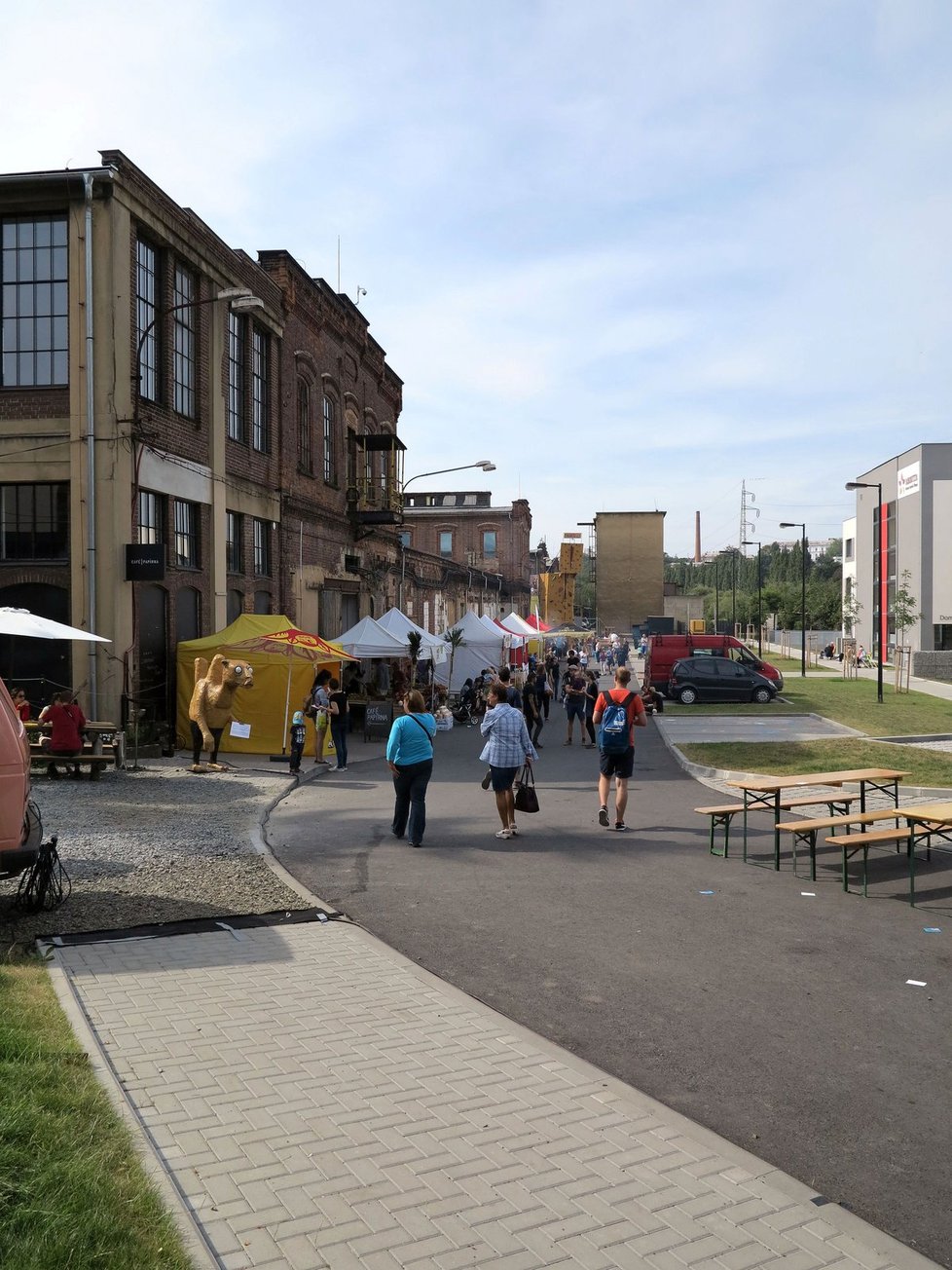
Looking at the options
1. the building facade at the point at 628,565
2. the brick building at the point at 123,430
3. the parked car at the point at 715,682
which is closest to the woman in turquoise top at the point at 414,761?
the brick building at the point at 123,430

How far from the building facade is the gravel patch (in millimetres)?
97769

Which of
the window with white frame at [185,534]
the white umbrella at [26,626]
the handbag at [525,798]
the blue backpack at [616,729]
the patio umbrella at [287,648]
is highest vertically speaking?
the window with white frame at [185,534]

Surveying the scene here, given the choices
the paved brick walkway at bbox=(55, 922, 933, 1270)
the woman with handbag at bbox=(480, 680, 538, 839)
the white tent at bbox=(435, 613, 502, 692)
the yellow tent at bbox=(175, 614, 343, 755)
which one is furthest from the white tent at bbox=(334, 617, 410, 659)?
the paved brick walkway at bbox=(55, 922, 933, 1270)

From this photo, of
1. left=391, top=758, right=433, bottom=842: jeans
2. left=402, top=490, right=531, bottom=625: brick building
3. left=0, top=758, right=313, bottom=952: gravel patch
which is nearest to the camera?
left=0, top=758, right=313, bottom=952: gravel patch

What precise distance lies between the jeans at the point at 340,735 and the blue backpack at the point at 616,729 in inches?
286

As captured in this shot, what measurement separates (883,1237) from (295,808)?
11.2m

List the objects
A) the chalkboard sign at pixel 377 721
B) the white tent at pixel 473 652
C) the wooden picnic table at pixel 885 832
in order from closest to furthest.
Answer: the wooden picnic table at pixel 885 832 < the chalkboard sign at pixel 377 721 < the white tent at pixel 473 652

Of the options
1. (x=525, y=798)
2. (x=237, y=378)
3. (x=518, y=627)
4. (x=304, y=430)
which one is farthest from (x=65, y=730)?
(x=518, y=627)

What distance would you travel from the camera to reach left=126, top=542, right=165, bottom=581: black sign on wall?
18797mm

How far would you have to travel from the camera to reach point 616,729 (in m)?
12.3

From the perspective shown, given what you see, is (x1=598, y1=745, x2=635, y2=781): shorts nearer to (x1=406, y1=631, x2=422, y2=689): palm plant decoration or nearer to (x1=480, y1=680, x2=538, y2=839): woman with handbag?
(x1=480, y1=680, x2=538, y2=839): woman with handbag

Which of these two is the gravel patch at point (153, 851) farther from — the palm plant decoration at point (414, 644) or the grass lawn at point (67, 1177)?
the palm plant decoration at point (414, 644)

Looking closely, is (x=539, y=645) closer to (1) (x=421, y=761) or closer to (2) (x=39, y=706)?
(2) (x=39, y=706)

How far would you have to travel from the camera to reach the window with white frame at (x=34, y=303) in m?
19.2
